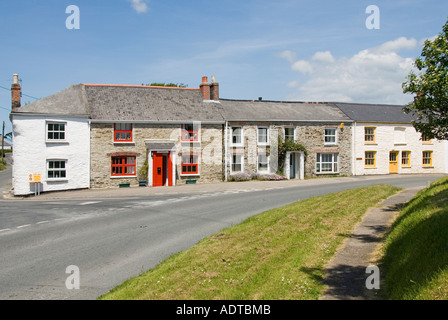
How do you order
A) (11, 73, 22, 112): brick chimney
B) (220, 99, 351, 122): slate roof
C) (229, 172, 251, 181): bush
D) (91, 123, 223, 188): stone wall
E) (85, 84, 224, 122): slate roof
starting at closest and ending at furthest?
(11, 73, 22, 112): brick chimney
(91, 123, 223, 188): stone wall
(85, 84, 224, 122): slate roof
(229, 172, 251, 181): bush
(220, 99, 351, 122): slate roof

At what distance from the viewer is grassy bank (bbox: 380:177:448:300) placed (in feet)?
19.4

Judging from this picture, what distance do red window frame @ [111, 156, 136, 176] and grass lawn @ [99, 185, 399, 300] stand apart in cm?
2028

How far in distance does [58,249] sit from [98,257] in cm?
176

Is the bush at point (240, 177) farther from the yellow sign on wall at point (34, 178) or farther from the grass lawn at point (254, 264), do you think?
the grass lawn at point (254, 264)

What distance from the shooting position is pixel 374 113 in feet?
136

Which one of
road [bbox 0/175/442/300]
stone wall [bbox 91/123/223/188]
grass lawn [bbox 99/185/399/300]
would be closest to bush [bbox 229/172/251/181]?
stone wall [bbox 91/123/223/188]

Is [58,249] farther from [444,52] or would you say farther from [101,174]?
[101,174]

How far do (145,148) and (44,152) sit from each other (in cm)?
735

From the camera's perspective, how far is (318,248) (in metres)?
9.61

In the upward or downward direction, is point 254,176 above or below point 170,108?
below

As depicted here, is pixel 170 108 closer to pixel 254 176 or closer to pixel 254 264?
pixel 254 176

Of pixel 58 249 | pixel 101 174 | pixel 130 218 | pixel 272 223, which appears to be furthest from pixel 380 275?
pixel 101 174

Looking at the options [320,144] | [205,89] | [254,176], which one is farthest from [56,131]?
[320,144]

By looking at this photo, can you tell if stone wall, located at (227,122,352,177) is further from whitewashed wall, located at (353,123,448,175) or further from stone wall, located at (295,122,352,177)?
whitewashed wall, located at (353,123,448,175)
